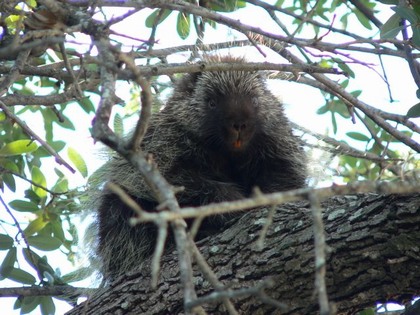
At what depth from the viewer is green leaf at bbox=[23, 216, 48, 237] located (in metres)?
3.69

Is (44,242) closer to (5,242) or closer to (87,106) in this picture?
(5,242)

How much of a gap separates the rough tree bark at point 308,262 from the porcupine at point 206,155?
20.2 inches

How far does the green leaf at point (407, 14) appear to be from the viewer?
3.02m

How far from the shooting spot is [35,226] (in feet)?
12.3

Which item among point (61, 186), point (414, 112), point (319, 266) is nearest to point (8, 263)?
point (61, 186)

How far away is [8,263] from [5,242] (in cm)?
10

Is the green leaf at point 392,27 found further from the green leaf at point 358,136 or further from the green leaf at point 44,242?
the green leaf at point 44,242

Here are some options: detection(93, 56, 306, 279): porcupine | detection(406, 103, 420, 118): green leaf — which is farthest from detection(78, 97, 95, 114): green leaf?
detection(406, 103, 420, 118): green leaf

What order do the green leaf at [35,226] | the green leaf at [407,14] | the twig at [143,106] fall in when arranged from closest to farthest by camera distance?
the twig at [143,106]
the green leaf at [407,14]
the green leaf at [35,226]

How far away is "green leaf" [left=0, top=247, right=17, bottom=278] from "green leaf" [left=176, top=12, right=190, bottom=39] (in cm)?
150

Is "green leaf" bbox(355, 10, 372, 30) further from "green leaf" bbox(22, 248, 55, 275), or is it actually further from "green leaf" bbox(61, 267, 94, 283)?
"green leaf" bbox(22, 248, 55, 275)

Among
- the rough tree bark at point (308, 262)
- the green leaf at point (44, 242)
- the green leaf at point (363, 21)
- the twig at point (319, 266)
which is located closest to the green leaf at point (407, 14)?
the rough tree bark at point (308, 262)

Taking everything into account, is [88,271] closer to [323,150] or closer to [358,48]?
[323,150]

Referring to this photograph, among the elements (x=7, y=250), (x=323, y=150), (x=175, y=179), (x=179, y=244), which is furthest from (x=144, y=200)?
→ (x=179, y=244)
